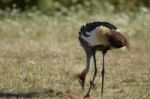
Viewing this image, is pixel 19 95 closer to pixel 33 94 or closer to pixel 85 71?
pixel 33 94

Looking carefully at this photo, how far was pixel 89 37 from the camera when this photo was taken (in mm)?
9930

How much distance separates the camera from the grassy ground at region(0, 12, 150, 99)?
10.5 m

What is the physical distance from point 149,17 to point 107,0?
10.5 ft

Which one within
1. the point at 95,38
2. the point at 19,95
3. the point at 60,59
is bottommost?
the point at 60,59

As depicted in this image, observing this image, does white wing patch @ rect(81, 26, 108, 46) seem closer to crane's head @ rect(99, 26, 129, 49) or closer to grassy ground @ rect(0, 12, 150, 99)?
crane's head @ rect(99, 26, 129, 49)

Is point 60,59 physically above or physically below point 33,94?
below

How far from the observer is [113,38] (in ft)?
31.6

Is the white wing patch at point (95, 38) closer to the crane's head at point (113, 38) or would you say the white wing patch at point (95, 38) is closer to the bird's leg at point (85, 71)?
the crane's head at point (113, 38)

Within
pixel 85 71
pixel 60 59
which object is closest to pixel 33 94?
pixel 85 71

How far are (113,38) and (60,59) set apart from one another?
4.78 metres

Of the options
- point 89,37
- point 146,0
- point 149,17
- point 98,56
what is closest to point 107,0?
point 146,0

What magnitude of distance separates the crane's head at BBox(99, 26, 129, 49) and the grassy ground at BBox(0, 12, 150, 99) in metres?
0.87

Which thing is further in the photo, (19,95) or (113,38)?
(19,95)

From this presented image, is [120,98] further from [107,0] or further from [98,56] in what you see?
[107,0]
